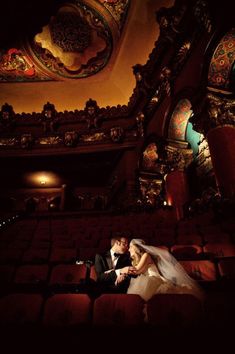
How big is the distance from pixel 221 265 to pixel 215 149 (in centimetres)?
271

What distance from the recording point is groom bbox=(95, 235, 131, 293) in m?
2.02

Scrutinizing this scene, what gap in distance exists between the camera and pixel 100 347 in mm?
1036

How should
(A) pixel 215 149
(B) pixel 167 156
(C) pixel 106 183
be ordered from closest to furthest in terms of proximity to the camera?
(A) pixel 215 149
(B) pixel 167 156
(C) pixel 106 183

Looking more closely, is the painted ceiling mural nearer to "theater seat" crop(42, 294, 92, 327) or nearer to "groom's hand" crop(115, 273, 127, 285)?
"groom's hand" crop(115, 273, 127, 285)

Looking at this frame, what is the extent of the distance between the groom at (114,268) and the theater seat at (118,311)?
0.35 m

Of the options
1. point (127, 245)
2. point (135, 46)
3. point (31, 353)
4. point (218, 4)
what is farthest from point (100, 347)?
point (135, 46)

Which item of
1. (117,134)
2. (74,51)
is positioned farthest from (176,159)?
(74,51)

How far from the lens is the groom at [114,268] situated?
6.63 feet

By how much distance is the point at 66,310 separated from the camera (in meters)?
1.51

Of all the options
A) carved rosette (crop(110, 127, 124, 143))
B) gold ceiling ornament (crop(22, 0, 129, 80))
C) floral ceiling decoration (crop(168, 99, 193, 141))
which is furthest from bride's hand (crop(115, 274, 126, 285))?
gold ceiling ornament (crop(22, 0, 129, 80))

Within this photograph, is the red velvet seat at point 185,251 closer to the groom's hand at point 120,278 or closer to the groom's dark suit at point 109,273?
the groom's dark suit at point 109,273

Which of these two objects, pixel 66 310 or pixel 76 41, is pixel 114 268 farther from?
pixel 76 41

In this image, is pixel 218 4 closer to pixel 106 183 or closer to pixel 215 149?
pixel 215 149

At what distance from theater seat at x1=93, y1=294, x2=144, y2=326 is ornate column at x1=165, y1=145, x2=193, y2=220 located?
16.7 feet
